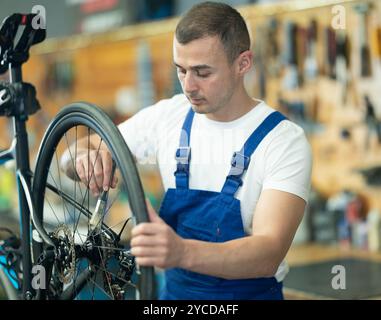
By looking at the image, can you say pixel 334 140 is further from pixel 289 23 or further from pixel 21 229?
pixel 21 229

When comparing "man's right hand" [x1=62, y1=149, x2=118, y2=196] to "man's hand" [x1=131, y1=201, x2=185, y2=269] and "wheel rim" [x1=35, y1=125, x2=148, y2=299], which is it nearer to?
"wheel rim" [x1=35, y1=125, x2=148, y2=299]

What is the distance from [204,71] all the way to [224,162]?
0.23m

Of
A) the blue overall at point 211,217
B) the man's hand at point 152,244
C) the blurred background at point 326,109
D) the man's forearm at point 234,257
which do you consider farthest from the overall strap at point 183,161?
the blurred background at point 326,109

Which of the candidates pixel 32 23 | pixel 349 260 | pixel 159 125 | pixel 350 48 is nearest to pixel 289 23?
pixel 350 48

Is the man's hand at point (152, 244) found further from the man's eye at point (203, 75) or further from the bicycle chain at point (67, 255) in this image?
the man's eye at point (203, 75)

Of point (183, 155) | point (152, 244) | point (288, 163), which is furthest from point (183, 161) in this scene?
point (152, 244)

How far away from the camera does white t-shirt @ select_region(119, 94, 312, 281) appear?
56.9 inches

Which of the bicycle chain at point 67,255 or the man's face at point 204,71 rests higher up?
the man's face at point 204,71

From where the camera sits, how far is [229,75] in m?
1.45

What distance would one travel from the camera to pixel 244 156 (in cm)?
147

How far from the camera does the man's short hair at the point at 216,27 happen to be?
54.4 inches

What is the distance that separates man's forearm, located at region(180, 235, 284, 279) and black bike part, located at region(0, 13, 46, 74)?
2.17ft
